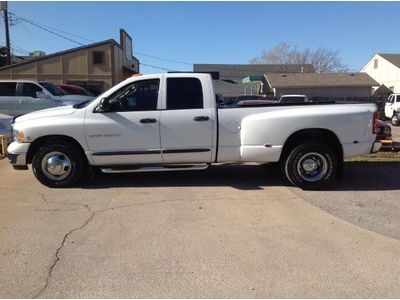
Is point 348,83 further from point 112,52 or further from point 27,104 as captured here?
point 27,104

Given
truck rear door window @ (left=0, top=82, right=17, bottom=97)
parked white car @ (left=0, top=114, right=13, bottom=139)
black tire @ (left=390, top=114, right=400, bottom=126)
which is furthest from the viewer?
black tire @ (left=390, top=114, right=400, bottom=126)

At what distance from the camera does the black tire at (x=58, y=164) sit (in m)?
7.45

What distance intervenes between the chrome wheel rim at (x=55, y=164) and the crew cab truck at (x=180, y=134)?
16 millimetres

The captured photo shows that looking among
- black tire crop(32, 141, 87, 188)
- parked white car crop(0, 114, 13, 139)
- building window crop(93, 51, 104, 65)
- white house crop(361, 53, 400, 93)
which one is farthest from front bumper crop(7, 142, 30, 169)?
white house crop(361, 53, 400, 93)

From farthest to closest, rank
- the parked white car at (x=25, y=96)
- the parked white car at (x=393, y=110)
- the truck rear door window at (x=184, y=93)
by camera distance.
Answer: the parked white car at (x=393, y=110) < the parked white car at (x=25, y=96) < the truck rear door window at (x=184, y=93)

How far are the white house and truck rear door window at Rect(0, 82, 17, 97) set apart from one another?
39.2 metres

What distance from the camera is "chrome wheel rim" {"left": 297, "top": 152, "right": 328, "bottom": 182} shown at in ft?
24.4

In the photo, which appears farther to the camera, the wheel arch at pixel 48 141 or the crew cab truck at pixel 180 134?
the wheel arch at pixel 48 141

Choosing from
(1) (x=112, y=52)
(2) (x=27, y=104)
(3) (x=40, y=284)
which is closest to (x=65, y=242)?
(3) (x=40, y=284)

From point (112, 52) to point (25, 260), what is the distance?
117 feet

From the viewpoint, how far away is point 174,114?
7383 millimetres

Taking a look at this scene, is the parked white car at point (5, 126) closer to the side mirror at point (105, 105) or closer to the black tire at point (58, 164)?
the black tire at point (58, 164)

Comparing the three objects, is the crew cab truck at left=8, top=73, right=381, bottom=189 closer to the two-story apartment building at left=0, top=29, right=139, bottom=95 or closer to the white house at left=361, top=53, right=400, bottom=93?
the two-story apartment building at left=0, top=29, right=139, bottom=95

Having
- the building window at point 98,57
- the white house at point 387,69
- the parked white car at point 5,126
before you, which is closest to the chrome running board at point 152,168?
the parked white car at point 5,126
